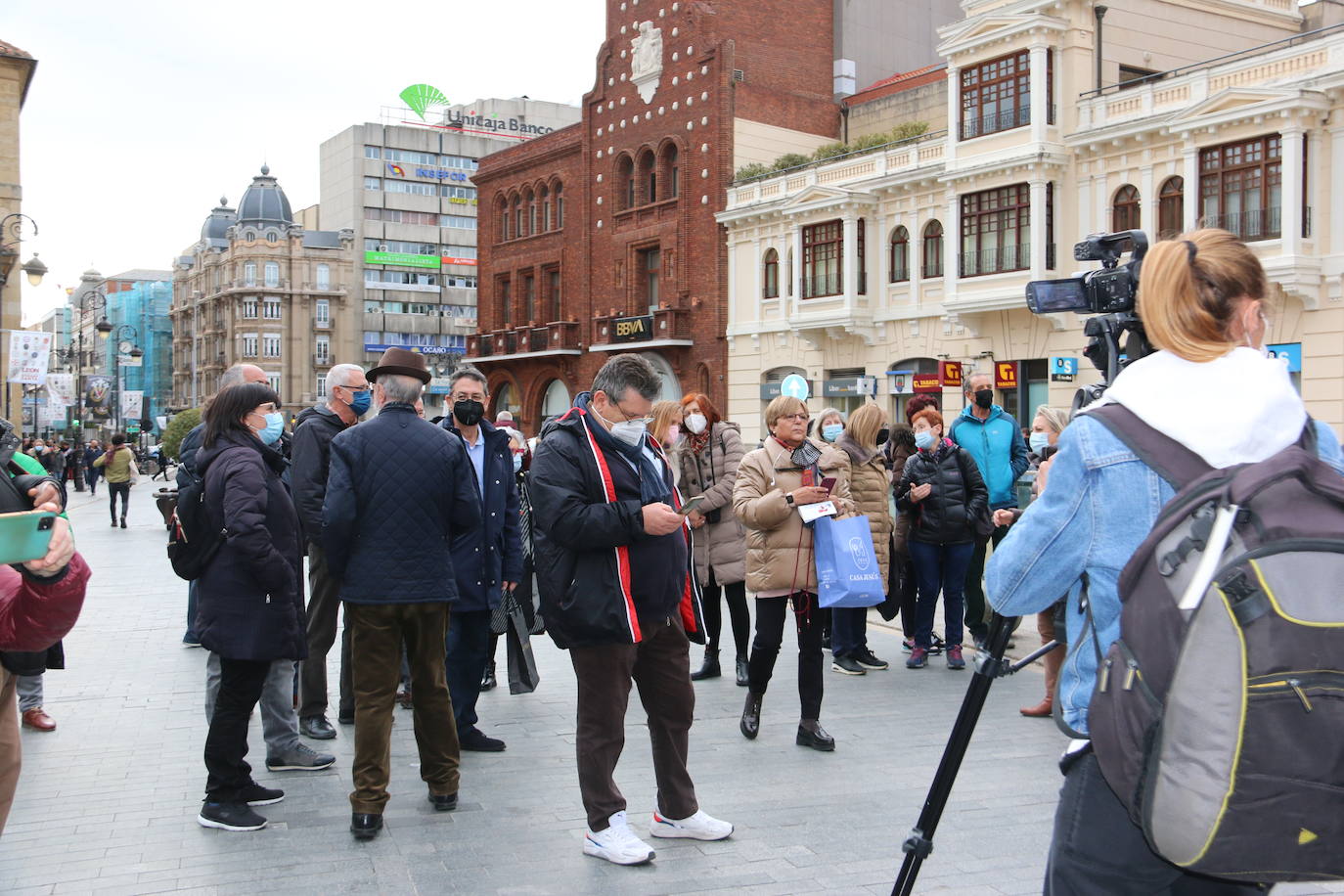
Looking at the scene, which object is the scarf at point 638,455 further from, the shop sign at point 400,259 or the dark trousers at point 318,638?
the shop sign at point 400,259

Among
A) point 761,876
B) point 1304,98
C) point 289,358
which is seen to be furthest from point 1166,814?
point 289,358

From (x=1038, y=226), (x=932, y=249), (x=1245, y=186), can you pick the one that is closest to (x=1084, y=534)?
(x=1245, y=186)

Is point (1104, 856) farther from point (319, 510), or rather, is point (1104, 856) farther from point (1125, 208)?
point (1125, 208)

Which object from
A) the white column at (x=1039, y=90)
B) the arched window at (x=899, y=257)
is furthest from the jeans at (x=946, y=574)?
the arched window at (x=899, y=257)

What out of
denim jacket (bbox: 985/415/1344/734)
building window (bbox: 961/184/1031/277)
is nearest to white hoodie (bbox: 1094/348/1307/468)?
denim jacket (bbox: 985/415/1344/734)

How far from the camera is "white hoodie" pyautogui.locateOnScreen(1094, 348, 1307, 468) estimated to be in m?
2.31

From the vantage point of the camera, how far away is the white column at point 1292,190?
23.1 m

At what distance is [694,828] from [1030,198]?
83.6ft

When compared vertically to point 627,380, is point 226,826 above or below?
below

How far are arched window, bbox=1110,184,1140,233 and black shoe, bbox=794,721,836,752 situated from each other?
22.8 metres

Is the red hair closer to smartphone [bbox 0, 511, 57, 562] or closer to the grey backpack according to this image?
smartphone [bbox 0, 511, 57, 562]

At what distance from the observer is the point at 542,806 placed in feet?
18.1

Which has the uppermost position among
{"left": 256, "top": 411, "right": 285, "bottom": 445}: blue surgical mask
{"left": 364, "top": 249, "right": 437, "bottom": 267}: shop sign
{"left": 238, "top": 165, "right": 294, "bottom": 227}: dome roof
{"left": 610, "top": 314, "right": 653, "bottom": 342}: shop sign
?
{"left": 238, "top": 165, "right": 294, "bottom": 227}: dome roof

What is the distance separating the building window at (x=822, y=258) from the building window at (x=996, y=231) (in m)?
4.52
